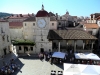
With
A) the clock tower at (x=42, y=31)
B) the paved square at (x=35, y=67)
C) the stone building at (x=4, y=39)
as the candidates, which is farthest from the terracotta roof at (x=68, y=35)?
the stone building at (x=4, y=39)

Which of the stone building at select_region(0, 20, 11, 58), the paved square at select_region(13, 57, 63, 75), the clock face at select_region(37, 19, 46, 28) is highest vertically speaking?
the clock face at select_region(37, 19, 46, 28)

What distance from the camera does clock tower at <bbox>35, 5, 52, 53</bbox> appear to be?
31.2 meters

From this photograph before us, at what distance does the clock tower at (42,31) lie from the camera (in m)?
31.2

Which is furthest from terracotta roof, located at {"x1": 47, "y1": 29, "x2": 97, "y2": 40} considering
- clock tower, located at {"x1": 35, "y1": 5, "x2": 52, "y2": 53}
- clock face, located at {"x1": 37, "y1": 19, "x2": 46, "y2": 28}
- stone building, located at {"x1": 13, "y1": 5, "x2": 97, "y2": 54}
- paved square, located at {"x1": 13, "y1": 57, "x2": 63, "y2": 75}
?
paved square, located at {"x1": 13, "y1": 57, "x2": 63, "y2": 75}

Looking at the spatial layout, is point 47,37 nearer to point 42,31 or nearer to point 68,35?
point 42,31

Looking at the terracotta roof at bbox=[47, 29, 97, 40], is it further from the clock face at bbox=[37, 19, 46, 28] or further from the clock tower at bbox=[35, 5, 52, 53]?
the clock face at bbox=[37, 19, 46, 28]

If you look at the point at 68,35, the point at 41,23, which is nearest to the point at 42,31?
the point at 41,23

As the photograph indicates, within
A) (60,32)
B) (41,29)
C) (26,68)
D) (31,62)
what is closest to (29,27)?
(41,29)

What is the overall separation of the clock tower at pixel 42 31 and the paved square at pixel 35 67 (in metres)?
4.48

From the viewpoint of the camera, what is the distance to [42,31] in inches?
1254

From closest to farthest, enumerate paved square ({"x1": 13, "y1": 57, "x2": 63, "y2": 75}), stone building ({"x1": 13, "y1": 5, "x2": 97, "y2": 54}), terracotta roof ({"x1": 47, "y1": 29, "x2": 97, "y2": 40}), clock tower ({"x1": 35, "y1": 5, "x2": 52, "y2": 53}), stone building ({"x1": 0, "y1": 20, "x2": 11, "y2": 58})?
paved square ({"x1": 13, "y1": 57, "x2": 63, "y2": 75}) → stone building ({"x1": 0, "y1": 20, "x2": 11, "y2": 58}) → terracotta roof ({"x1": 47, "y1": 29, "x2": 97, "y2": 40}) → stone building ({"x1": 13, "y1": 5, "x2": 97, "y2": 54}) → clock tower ({"x1": 35, "y1": 5, "x2": 52, "y2": 53})

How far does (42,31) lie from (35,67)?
Result: 35.3 ft

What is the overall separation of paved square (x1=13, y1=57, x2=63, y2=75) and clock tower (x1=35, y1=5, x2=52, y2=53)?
4485mm

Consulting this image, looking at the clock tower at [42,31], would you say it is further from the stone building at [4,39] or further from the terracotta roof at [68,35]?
the stone building at [4,39]
